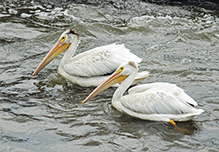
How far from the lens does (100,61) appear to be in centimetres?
545

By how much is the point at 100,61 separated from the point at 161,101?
155 centimetres

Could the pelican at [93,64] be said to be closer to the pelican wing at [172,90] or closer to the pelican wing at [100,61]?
the pelican wing at [100,61]

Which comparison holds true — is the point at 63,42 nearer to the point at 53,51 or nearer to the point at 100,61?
the point at 53,51

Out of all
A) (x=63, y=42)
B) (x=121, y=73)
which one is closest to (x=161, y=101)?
(x=121, y=73)

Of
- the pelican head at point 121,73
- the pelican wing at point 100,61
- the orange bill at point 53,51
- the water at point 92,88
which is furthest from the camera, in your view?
the orange bill at point 53,51

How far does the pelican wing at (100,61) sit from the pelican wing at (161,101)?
1.02 metres

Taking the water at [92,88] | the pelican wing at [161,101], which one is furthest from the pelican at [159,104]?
the water at [92,88]

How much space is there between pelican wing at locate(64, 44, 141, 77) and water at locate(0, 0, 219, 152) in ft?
1.09

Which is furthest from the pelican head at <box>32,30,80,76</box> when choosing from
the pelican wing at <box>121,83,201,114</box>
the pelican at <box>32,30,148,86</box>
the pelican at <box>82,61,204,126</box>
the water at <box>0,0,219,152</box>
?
the pelican wing at <box>121,83,201,114</box>

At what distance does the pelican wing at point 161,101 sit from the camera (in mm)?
4270

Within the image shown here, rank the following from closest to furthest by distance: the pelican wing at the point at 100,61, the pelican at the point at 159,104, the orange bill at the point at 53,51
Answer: the pelican at the point at 159,104 → the pelican wing at the point at 100,61 → the orange bill at the point at 53,51

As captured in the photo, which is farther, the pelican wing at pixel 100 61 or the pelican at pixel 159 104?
the pelican wing at pixel 100 61

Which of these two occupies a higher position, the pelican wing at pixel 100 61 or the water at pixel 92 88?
the pelican wing at pixel 100 61

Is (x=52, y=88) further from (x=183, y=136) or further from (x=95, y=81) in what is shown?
(x=183, y=136)
